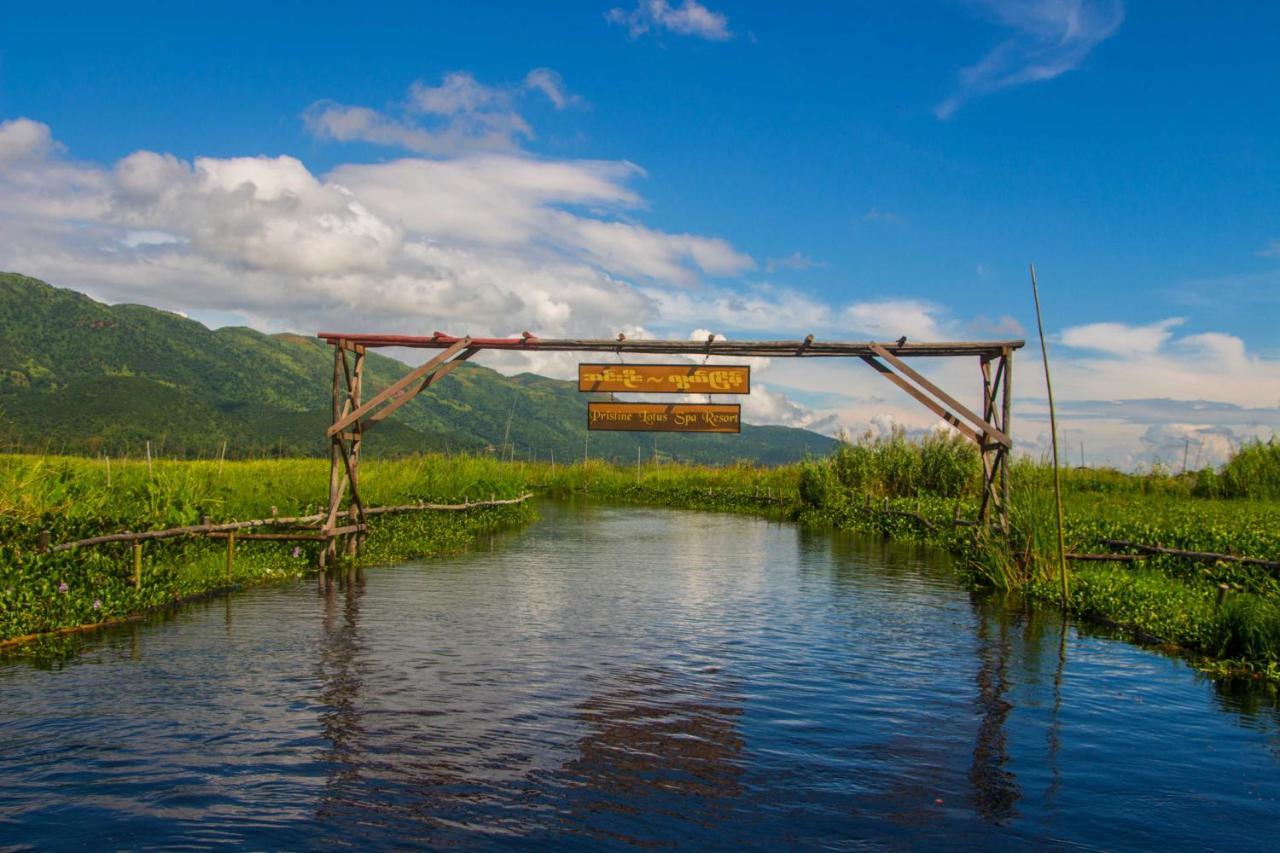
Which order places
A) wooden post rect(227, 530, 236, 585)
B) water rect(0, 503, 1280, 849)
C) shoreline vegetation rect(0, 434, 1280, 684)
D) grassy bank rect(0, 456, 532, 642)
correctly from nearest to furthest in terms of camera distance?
water rect(0, 503, 1280, 849) → grassy bank rect(0, 456, 532, 642) → shoreline vegetation rect(0, 434, 1280, 684) → wooden post rect(227, 530, 236, 585)

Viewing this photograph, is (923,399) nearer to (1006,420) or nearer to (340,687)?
(1006,420)

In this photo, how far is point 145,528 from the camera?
14562mm

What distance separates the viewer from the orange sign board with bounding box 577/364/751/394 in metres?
19.1

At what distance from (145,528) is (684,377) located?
33.2ft

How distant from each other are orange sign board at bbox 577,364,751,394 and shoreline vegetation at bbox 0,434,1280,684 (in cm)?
596

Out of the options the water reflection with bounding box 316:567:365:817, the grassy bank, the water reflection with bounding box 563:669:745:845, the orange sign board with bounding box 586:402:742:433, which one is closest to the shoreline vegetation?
the grassy bank

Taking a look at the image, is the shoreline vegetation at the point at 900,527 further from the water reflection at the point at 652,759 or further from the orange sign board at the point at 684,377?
the water reflection at the point at 652,759

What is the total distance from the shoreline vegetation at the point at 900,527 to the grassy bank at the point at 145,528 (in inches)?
1.3

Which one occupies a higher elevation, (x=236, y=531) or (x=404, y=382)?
(x=404, y=382)

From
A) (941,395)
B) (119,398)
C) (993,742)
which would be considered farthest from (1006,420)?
(119,398)

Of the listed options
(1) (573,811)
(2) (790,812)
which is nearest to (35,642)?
(1) (573,811)

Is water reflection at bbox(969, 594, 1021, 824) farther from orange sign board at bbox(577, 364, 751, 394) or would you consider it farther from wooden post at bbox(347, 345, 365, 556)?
wooden post at bbox(347, 345, 365, 556)

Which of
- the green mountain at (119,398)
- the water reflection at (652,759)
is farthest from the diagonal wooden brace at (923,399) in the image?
the green mountain at (119,398)

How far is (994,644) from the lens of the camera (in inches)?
521
